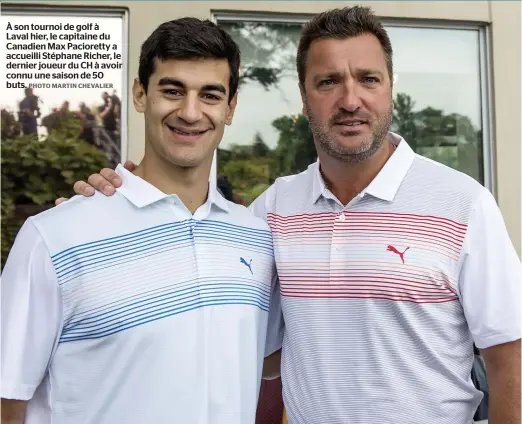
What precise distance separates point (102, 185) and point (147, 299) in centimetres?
42

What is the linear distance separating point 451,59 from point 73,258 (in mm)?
4188

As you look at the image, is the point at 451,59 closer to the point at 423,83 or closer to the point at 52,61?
the point at 423,83

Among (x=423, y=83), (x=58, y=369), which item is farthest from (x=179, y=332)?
(x=423, y=83)

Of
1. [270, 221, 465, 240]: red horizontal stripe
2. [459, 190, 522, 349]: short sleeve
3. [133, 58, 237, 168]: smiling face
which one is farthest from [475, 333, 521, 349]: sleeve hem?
[133, 58, 237, 168]: smiling face

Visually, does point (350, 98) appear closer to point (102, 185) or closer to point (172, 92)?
point (172, 92)

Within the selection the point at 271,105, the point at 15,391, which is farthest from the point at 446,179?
the point at 271,105

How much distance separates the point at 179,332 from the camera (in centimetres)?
188

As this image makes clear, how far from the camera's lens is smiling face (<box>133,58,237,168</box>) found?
6.82 ft

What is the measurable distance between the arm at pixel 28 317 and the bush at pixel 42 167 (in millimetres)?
2939

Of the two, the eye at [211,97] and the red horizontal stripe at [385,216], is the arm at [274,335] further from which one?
the eye at [211,97]

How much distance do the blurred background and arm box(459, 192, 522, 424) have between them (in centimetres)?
289

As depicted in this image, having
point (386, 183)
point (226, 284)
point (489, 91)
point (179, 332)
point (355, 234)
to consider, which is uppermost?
point (489, 91)

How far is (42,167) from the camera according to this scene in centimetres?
472

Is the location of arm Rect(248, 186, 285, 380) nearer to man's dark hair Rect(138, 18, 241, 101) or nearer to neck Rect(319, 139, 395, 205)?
neck Rect(319, 139, 395, 205)
